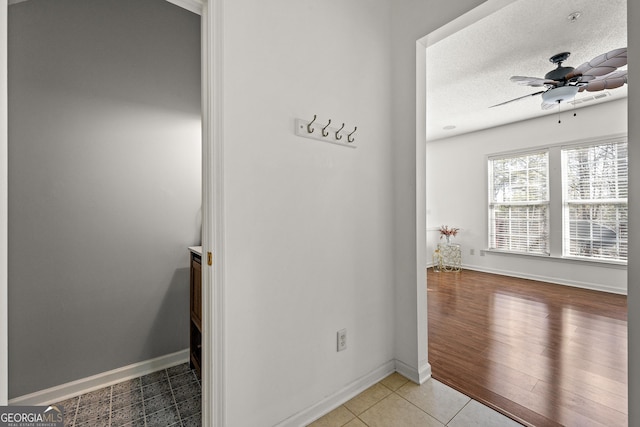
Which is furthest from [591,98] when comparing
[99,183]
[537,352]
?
[99,183]

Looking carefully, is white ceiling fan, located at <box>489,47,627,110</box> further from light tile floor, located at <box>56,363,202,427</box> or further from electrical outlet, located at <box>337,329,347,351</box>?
light tile floor, located at <box>56,363,202,427</box>

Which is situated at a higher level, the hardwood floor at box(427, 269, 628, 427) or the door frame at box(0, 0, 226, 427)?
the door frame at box(0, 0, 226, 427)

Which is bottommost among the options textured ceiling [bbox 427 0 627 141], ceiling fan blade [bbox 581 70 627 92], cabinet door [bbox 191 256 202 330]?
cabinet door [bbox 191 256 202 330]

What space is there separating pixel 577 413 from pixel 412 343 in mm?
936

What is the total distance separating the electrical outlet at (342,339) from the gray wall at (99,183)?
1.32 m

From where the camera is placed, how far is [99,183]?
1897 millimetres

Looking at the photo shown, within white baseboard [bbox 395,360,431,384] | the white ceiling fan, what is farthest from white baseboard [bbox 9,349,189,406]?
the white ceiling fan

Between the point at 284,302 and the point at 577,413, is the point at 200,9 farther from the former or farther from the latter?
the point at 577,413

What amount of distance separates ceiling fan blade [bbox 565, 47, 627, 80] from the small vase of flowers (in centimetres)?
340

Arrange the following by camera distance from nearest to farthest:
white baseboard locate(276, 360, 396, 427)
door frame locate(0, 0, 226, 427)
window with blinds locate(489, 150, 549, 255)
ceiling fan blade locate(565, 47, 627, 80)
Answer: door frame locate(0, 0, 226, 427) → white baseboard locate(276, 360, 396, 427) → ceiling fan blade locate(565, 47, 627, 80) → window with blinds locate(489, 150, 549, 255)

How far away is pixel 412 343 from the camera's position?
76.0 inches

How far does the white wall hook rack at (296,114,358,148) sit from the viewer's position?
5.05 feet

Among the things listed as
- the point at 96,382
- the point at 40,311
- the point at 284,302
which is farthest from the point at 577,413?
the point at 40,311

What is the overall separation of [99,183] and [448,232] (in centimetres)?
559
